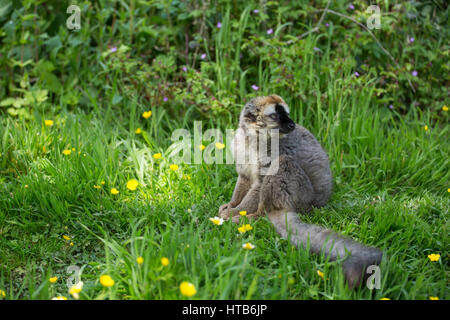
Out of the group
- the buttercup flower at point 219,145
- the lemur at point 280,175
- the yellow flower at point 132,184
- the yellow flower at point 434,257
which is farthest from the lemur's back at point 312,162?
the yellow flower at point 132,184

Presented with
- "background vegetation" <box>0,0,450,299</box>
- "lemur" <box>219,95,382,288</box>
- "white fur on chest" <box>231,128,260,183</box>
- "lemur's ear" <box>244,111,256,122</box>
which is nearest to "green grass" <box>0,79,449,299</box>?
"background vegetation" <box>0,0,450,299</box>

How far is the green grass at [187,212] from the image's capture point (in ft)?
8.61

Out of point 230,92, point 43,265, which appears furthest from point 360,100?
point 43,265

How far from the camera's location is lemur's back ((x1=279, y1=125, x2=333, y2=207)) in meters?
3.69

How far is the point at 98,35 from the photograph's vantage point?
5.48m

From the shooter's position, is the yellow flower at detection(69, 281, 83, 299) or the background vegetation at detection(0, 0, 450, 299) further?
the background vegetation at detection(0, 0, 450, 299)

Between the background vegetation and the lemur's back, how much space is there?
0.52 ft

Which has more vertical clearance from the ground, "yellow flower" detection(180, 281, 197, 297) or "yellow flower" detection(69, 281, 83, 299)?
"yellow flower" detection(180, 281, 197, 297)

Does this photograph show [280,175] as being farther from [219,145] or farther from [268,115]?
[219,145]

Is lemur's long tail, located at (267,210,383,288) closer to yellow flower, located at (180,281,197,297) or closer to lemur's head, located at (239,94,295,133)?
lemur's head, located at (239,94,295,133)

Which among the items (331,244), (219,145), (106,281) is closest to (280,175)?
(331,244)

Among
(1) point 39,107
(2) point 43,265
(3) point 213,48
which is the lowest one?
(2) point 43,265
